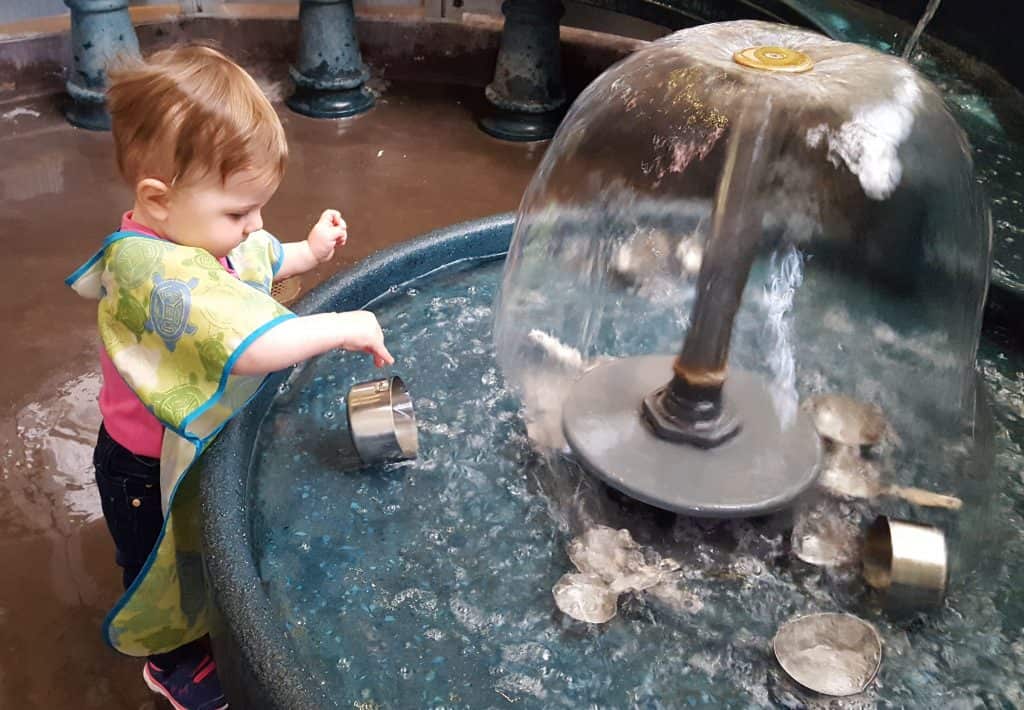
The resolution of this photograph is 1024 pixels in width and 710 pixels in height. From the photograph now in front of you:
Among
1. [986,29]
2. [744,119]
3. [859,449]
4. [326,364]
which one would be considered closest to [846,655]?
[859,449]

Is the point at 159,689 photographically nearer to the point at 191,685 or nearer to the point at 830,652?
the point at 191,685

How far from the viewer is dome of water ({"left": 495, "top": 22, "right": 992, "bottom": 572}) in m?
1.31

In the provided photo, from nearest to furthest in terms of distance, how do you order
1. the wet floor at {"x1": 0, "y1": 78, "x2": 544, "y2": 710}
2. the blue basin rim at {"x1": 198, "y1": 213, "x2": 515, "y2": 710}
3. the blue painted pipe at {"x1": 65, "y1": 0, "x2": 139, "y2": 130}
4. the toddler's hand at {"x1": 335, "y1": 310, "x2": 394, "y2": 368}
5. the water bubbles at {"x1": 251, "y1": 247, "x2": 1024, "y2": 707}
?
the blue basin rim at {"x1": 198, "y1": 213, "x2": 515, "y2": 710} → the water bubbles at {"x1": 251, "y1": 247, "x2": 1024, "y2": 707} → the toddler's hand at {"x1": 335, "y1": 310, "x2": 394, "y2": 368} → the wet floor at {"x1": 0, "y1": 78, "x2": 544, "y2": 710} → the blue painted pipe at {"x1": 65, "y1": 0, "x2": 139, "y2": 130}

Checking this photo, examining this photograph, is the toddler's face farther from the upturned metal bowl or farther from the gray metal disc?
the upturned metal bowl

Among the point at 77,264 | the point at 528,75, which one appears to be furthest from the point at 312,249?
the point at 528,75

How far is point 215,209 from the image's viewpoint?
1.23m

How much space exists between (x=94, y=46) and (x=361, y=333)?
10.1 ft

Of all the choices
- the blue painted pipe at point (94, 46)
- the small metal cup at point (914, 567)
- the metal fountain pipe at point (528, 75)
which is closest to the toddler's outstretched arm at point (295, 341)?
the small metal cup at point (914, 567)

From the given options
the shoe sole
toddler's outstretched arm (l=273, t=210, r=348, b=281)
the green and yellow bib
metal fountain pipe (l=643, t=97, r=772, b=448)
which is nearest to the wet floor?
the shoe sole

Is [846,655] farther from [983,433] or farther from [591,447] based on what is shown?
[983,433]

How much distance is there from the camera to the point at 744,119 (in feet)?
4.13

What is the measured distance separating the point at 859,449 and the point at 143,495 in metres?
1.20

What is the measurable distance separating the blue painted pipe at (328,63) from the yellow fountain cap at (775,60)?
302 centimetres

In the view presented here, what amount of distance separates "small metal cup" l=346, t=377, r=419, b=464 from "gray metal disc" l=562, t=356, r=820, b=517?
0.84ft
